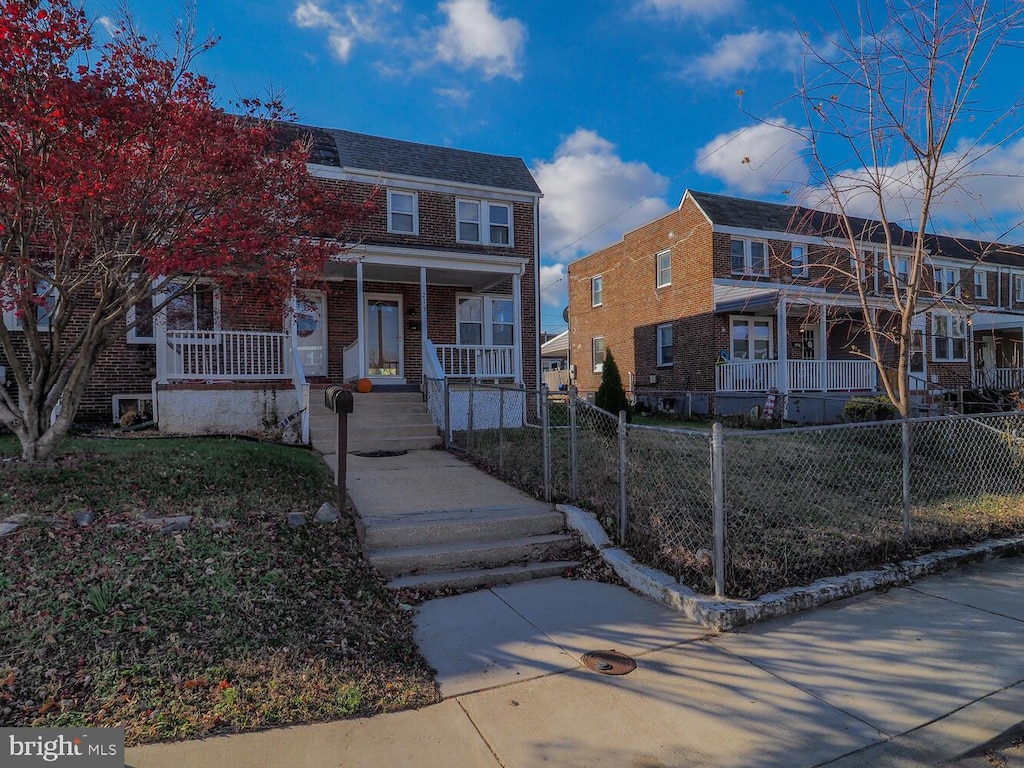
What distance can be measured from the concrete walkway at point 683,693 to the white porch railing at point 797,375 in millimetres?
12869

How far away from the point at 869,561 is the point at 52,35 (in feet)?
25.9

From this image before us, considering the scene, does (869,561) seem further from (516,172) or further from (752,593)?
(516,172)

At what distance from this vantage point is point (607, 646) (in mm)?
3688

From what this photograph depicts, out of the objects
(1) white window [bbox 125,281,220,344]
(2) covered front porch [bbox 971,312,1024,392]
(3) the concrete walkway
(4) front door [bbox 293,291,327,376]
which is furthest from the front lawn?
(2) covered front porch [bbox 971,312,1024,392]

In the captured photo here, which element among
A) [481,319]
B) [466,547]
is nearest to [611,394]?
[481,319]

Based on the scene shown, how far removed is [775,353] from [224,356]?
635 inches

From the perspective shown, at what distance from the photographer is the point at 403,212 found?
45.3 ft

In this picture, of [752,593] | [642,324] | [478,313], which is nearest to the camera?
[752,593]

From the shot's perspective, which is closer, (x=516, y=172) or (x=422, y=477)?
(x=422, y=477)

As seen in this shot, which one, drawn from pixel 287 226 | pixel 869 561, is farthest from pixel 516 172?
pixel 869 561

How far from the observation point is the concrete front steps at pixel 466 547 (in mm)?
4723

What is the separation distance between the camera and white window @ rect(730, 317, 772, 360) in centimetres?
1880

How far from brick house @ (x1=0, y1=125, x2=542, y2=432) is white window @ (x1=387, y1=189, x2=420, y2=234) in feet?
→ 0.09

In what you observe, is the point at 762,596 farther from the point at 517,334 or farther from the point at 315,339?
the point at 315,339
